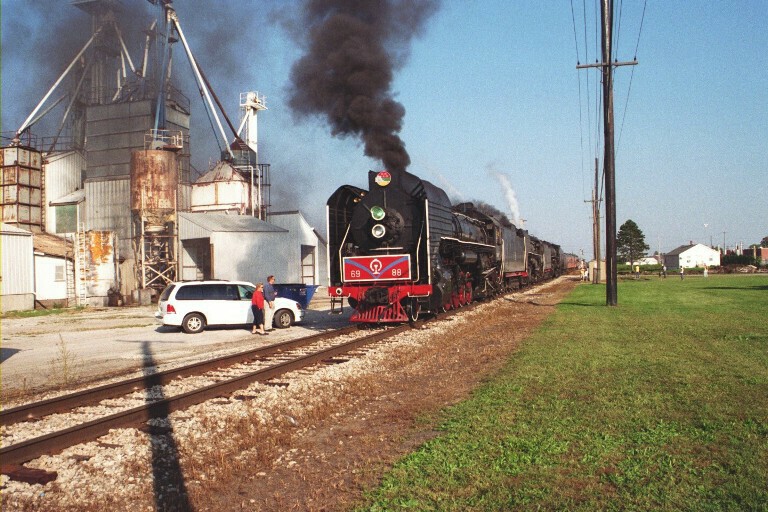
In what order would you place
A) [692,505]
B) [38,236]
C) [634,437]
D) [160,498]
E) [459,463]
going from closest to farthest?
[692,505], [160,498], [459,463], [634,437], [38,236]

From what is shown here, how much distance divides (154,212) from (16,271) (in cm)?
1049

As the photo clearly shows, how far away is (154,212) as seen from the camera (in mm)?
40438

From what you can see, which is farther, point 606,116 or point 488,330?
point 606,116

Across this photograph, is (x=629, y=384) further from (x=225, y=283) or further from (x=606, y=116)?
(x=606, y=116)

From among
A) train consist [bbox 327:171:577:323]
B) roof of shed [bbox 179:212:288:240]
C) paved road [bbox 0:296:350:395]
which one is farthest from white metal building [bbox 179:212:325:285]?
train consist [bbox 327:171:577:323]

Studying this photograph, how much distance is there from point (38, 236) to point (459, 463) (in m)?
44.1

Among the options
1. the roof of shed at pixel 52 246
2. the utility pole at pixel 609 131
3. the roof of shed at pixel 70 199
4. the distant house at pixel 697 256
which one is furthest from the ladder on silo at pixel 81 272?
the distant house at pixel 697 256

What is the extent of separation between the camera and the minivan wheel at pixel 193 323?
733 inches

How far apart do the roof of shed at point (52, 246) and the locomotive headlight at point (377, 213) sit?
26612 mm

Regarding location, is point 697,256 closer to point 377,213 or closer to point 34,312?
point 34,312

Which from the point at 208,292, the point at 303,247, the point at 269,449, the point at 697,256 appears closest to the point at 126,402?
the point at 269,449

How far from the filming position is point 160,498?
16.5 ft

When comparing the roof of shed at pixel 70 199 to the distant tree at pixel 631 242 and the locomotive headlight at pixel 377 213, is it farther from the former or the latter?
the distant tree at pixel 631 242

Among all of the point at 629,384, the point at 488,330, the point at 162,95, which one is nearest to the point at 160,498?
the point at 629,384
